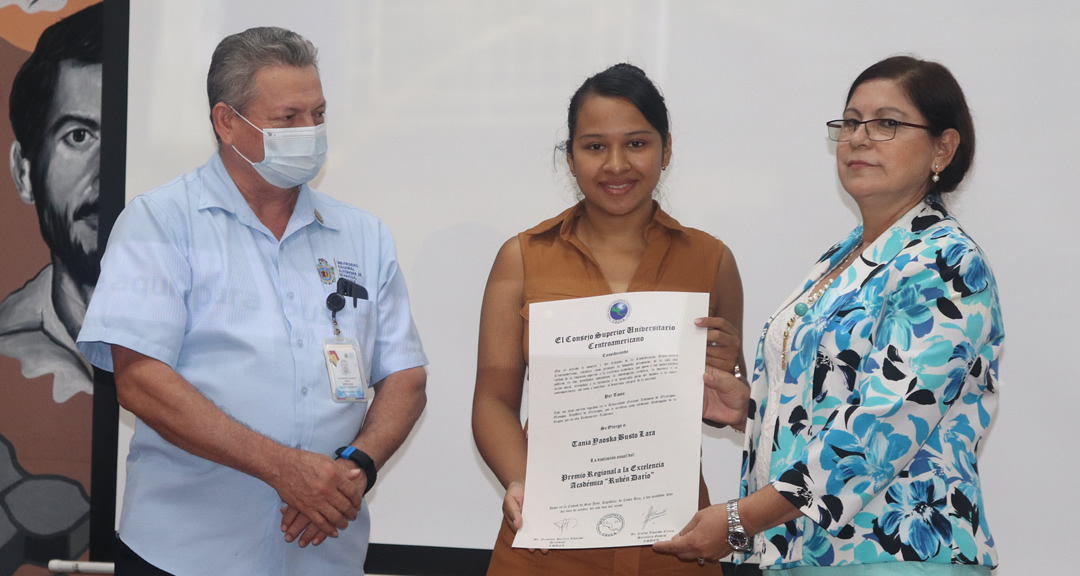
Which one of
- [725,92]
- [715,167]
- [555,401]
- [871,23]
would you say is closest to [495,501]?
[555,401]

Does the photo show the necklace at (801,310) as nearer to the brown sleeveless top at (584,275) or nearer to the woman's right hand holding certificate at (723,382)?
the woman's right hand holding certificate at (723,382)

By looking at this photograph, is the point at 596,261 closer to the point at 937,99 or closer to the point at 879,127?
the point at 879,127

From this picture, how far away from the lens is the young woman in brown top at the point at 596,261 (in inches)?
89.4

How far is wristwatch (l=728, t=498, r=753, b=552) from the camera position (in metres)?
1.86


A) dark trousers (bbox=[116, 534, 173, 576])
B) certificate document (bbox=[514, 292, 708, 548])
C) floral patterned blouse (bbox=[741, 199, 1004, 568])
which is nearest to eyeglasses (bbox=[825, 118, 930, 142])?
floral patterned blouse (bbox=[741, 199, 1004, 568])

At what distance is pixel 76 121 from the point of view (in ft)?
11.5

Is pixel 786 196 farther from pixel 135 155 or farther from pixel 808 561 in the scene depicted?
pixel 135 155

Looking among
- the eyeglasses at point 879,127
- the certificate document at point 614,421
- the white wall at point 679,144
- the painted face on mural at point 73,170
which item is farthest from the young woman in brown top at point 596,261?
the painted face on mural at point 73,170

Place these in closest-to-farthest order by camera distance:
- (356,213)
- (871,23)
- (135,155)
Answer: (356,213) → (871,23) → (135,155)

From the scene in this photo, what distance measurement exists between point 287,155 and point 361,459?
2.56 ft

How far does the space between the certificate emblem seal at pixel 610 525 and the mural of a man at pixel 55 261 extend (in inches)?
95.7

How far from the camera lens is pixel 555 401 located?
2.13 metres

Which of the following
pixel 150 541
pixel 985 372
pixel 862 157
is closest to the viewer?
pixel 985 372

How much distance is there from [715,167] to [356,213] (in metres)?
1.29
